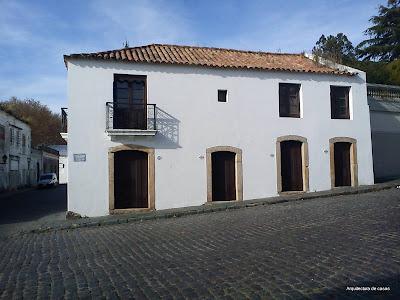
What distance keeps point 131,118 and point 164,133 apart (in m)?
1.31

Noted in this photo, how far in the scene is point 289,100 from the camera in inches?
635

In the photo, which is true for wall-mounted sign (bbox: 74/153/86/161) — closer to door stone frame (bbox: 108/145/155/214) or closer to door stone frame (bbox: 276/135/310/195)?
door stone frame (bbox: 108/145/155/214)

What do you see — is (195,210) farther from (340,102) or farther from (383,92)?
(383,92)

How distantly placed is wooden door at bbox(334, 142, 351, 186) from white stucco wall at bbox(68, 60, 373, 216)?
0.50m

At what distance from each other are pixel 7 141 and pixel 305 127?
21796 millimetres

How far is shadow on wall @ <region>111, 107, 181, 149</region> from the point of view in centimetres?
1424

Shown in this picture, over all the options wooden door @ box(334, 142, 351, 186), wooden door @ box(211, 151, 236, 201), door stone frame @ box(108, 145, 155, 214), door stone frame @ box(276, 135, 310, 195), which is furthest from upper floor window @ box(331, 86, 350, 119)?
door stone frame @ box(108, 145, 155, 214)

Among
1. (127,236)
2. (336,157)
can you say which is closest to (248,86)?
(336,157)

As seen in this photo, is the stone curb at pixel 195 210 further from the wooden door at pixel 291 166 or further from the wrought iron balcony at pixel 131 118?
the wrought iron balcony at pixel 131 118

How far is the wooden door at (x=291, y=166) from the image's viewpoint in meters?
15.9

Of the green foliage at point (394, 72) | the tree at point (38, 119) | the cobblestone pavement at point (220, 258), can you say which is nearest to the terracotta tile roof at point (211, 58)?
the cobblestone pavement at point (220, 258)

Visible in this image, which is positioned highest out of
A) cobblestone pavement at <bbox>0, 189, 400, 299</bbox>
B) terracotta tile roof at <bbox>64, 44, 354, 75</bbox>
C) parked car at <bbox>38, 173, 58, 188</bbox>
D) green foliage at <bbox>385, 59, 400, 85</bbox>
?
green foliage at <bbox>385, 59, 400, 85</bbox>

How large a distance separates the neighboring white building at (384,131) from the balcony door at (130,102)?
36.2 feet

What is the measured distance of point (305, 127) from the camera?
52.9 ft
